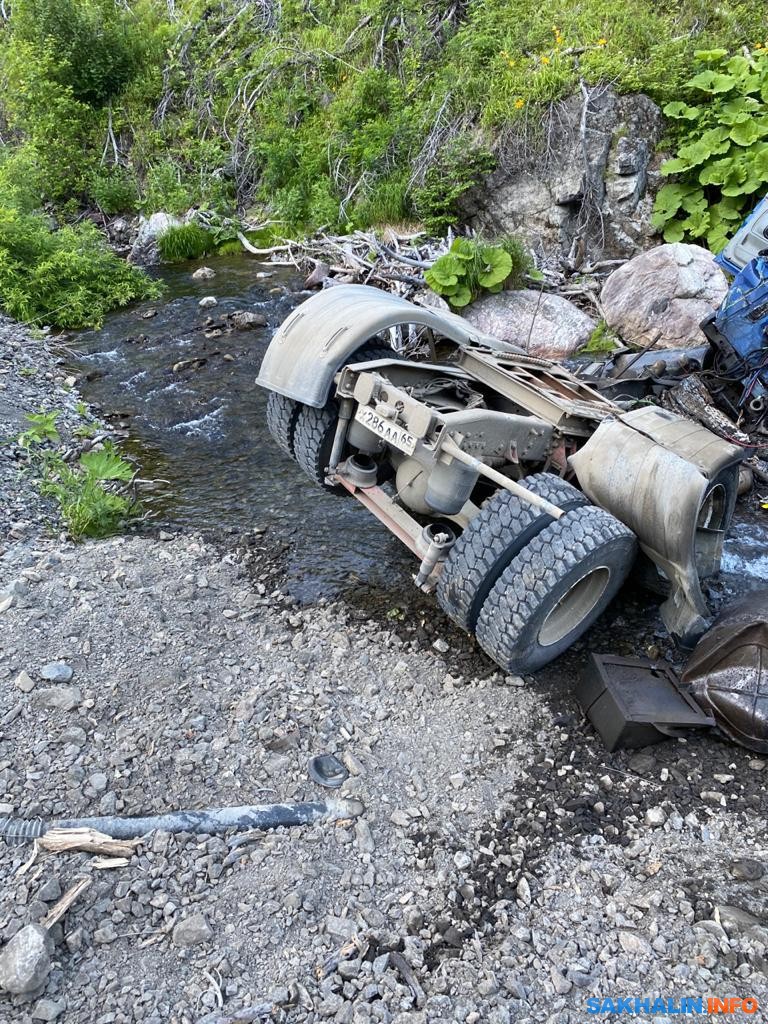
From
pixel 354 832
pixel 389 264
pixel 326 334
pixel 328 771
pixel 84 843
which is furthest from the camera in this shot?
pixel 389 264

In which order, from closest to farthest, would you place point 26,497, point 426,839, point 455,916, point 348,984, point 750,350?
1. point 348,984
2. point 455,916
3. point 426,839
4. point 26,497
5. point 750,350

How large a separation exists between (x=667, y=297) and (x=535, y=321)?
4.86 ft

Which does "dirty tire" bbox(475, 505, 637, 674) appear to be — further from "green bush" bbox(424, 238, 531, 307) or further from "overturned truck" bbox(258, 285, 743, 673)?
"green bush" bbox(424, 238, 531, 307)

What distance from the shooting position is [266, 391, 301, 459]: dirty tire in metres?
4.45

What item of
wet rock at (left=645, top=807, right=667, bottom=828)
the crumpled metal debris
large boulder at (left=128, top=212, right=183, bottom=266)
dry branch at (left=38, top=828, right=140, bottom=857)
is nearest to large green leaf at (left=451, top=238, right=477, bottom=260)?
large boulder at (left=128, top=212, right=183, bottom=266)

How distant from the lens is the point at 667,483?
340cm

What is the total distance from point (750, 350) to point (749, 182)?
4.10 meters

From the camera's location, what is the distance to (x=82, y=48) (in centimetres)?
1402

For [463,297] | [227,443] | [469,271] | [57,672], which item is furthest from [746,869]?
[469,271]

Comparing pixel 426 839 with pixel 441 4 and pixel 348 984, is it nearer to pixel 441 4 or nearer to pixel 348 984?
pixel 348 984

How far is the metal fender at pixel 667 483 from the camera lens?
3385 mm

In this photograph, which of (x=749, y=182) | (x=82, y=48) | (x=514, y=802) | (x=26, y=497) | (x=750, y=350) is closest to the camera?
(x=514, y=802)

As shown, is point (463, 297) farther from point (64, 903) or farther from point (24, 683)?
point (64, 903)

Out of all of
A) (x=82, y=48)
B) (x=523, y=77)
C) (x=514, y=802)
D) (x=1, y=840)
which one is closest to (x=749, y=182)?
(x=523, y=77)
